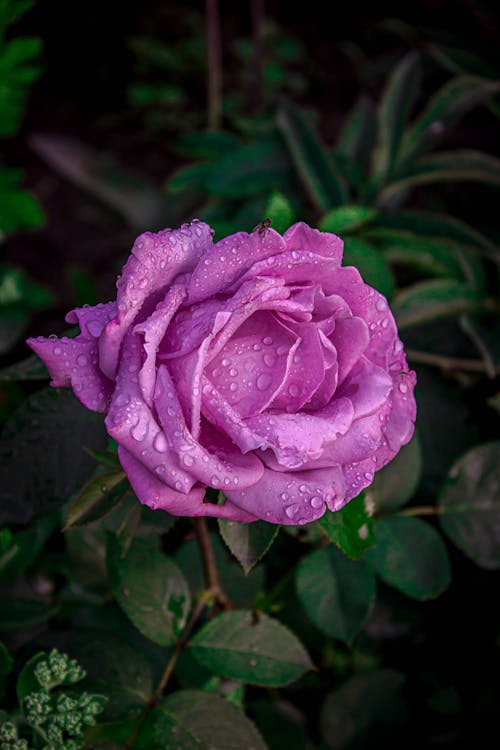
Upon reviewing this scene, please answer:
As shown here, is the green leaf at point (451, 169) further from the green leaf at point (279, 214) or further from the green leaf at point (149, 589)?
the green leaf at point (149, 589)

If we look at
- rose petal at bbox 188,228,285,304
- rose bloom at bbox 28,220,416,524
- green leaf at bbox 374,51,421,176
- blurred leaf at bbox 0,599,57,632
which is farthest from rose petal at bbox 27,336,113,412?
green leaf at bbox 374,51,421,176

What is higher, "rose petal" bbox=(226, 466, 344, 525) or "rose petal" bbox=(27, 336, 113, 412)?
"rose petal" bbox=(27, 336, 113, 412)

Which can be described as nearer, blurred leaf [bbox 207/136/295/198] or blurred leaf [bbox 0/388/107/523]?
blurred leaf [bbox 0/388/107/523]

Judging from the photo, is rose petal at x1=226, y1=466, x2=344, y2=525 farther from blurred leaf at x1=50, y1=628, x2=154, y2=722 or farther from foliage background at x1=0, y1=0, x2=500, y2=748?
blurred leaf at x1=50, y1=628, x2=154, y2=722

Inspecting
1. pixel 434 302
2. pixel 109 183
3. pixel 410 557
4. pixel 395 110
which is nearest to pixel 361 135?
pixel 395 110

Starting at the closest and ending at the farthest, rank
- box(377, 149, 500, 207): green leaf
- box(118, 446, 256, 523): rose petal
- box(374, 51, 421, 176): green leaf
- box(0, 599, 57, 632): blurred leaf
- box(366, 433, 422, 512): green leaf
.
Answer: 1. box(118, 446, 256, 523): rose petal
2. box(0, 599, 57, 632): blurred leaf
3. box(366, 433, 422, 512): green leaf
4. box(377, 149, 500, 207): green leaf
5. box(374, 51, 421, 176): green leaf

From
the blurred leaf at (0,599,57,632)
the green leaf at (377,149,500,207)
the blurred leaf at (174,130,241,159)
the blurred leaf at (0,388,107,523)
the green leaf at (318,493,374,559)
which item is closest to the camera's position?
the green leaf at (318,493,374,559)

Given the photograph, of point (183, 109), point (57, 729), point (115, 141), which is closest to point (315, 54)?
point (183, 109)
